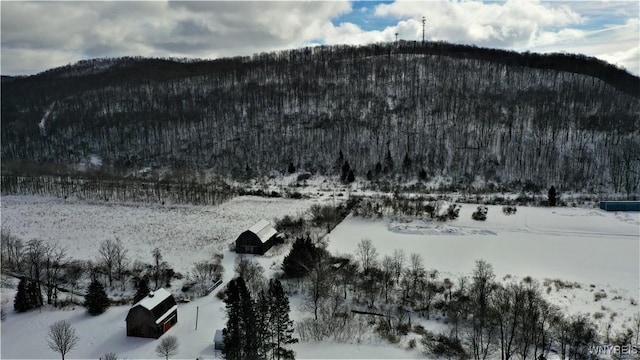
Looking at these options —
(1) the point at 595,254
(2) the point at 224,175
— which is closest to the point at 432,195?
(1) the point at 595,254

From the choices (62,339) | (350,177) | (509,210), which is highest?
(350,177)

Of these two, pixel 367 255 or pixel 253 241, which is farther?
pixel 253 241

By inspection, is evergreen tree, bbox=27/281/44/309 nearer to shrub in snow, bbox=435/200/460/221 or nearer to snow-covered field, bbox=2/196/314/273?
snow-covered field, bbox=2/196/314/273

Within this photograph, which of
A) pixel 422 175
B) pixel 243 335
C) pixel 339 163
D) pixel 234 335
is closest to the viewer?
pixel 243 335

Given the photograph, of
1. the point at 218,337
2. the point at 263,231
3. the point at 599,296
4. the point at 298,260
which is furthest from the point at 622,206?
the point at 218,337

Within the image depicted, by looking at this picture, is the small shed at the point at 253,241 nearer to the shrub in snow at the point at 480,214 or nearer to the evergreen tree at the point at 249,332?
the evergreen tree at the point at 249,332

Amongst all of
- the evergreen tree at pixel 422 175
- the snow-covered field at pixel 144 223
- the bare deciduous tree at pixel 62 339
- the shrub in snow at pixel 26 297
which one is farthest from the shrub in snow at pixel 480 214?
the shrub in snow at pixel 26 297

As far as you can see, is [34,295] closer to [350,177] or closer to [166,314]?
[166,314]
